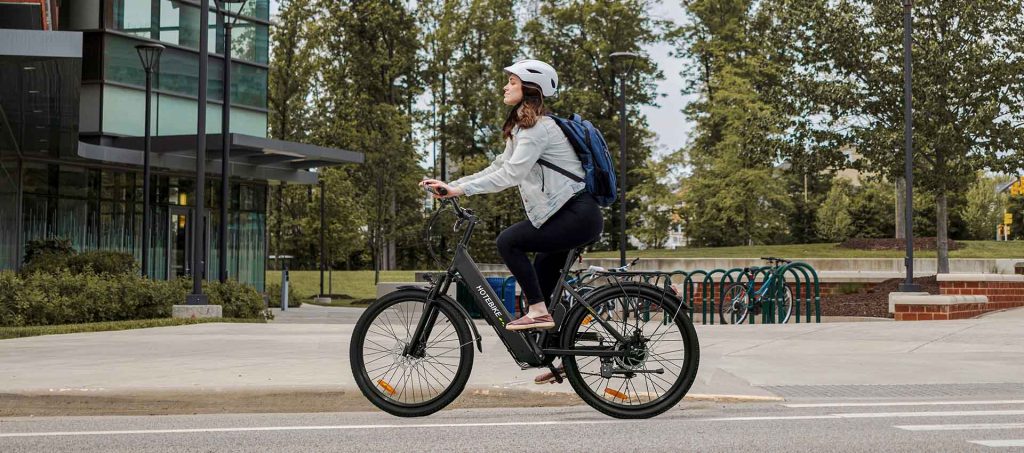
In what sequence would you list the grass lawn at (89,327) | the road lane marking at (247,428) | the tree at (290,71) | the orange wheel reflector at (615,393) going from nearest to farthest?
the road lane marking at (247,428)
the orange wheel reflector at (615,393)
the grass lawn at (89,327)
the tree at (290,71)

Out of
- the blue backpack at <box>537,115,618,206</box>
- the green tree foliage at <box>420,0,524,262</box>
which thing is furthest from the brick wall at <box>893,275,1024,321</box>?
the green tree foliage at <box>420,0,524,262</box>

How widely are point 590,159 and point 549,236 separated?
0.51m

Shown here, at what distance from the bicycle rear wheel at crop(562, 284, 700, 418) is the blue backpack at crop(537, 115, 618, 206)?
22.8 inches

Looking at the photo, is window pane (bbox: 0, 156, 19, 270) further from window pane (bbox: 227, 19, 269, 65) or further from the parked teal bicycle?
the parked teal bicycle

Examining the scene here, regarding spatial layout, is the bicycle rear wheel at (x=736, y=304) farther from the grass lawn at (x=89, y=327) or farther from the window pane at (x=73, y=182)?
the window pane at (x=73, y=182)

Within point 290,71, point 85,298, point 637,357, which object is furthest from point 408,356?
point 290,71

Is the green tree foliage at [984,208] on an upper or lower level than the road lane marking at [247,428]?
upper

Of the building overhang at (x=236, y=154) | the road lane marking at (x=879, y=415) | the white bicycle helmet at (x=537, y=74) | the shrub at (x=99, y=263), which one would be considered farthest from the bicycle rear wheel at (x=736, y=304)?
the white bicycle helmet at (x=537, y=74)

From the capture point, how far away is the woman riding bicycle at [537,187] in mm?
6898

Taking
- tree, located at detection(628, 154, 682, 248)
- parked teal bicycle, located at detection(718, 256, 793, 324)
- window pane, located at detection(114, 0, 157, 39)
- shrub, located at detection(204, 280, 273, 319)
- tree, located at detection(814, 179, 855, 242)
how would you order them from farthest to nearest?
tree, located at detection(814, 179, 855, 242), tree, located at detection(628, 154, 682, 248), window pane, located at detection(114, 0, 157, 39), shrub, located at detection(204, 280, 273, 319), parked teal bicycle, located at detection(718, 256, 793, 324)

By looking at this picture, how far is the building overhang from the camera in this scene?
28.6 metres

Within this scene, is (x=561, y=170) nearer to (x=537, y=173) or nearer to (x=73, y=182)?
(x=537, y=173)

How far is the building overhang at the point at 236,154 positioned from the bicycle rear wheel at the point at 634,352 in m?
21.1

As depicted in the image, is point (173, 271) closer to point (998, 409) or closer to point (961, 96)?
point (961, 96)
